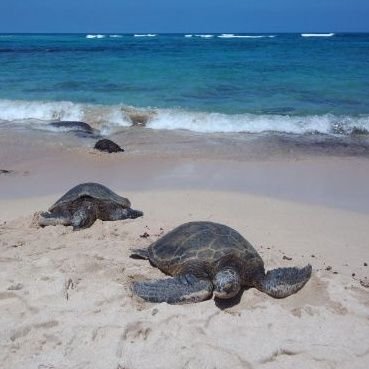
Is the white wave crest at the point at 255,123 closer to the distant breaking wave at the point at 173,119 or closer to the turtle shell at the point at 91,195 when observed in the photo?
the distant breaking wave at the point at 173,119

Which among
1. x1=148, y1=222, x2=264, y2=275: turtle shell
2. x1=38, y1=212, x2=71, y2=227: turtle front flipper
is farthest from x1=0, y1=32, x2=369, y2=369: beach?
x1=148, y1=222, x2=264, y2=275: turtle shell

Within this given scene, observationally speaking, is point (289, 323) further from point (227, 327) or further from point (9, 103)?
point (9, 103)

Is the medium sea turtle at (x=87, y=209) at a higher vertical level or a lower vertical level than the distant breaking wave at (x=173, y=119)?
higher

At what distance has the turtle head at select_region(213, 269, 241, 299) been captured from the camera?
4062 mm

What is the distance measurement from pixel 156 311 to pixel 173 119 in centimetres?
998

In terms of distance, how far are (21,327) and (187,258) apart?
4.87 ft

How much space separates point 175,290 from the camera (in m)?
4.21

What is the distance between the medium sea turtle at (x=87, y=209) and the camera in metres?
6.00

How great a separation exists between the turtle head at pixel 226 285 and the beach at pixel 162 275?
0.46ft

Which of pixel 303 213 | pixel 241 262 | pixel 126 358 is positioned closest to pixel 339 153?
pixel 303 213

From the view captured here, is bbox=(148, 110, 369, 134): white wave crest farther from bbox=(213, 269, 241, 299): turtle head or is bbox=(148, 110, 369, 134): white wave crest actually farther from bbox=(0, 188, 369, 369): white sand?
bbox=(213, 269, 241, 299): turtle head

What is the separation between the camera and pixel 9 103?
52.4 ft

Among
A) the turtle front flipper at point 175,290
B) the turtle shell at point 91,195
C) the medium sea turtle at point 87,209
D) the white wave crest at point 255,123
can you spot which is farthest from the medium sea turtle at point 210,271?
the white wave crest at point 255,123

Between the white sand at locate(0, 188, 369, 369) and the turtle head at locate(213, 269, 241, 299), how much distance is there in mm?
139
